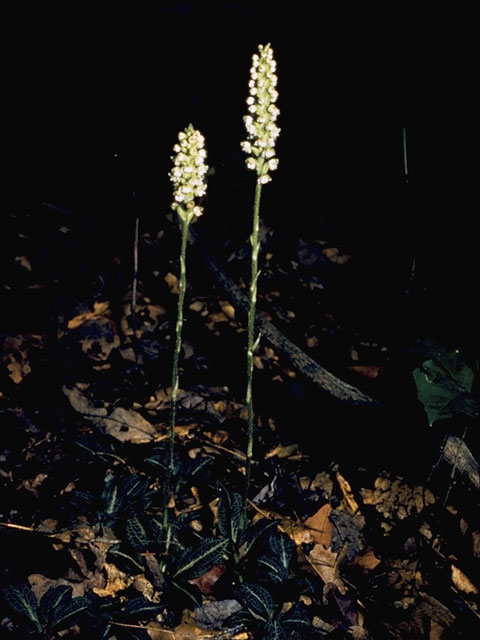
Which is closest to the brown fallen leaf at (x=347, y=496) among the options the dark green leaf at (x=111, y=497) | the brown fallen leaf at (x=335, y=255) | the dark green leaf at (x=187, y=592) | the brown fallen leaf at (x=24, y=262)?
the dark green leaf at (x=187, y=592)

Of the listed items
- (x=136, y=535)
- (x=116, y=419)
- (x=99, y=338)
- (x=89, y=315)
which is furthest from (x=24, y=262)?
(x=136, y=535)

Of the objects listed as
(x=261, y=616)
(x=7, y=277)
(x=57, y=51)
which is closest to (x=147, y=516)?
(x=261, y=616)

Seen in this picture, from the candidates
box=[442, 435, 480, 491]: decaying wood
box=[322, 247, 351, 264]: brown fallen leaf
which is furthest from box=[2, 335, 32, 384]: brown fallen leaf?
box=[322, 247, 351, 264]: brown fallen leaf

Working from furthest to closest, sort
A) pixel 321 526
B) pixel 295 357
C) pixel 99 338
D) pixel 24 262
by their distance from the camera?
pixel 24 262
pixel 99 338
pixel 295 357
pixel 321 526

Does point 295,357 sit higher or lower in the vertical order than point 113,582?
higher

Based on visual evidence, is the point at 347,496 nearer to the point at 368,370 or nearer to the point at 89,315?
the point at 368,370

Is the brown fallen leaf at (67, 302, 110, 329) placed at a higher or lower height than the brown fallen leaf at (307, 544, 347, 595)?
higher

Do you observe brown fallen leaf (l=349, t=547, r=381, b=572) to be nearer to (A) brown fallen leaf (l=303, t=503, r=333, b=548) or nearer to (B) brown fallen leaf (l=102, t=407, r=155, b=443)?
(A) brown fallen leaf (l=303, t=503, r=333, b=548)
